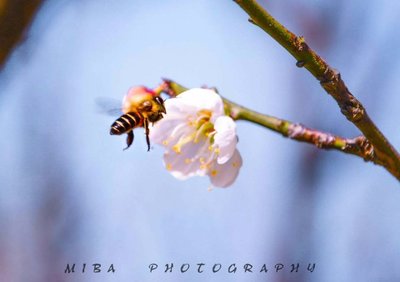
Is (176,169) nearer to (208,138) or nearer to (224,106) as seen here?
(208,138)

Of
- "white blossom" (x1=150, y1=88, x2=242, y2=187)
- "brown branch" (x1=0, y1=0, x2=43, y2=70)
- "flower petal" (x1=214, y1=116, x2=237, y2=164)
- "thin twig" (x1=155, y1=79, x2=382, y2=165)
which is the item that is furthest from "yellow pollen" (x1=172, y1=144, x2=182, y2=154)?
"brown branch" (x1=0, y1=0, x2=43, y2=70)

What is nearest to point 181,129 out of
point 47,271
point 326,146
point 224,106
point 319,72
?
point 224,106

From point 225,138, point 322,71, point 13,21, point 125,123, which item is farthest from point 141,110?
point 322,71

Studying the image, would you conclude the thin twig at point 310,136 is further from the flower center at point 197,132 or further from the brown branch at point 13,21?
the brown branch at point 13,21

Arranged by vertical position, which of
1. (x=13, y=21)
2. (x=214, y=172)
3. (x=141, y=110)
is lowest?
(x=214, y=172)

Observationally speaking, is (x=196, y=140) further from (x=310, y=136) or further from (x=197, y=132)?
(x=310, y=136)

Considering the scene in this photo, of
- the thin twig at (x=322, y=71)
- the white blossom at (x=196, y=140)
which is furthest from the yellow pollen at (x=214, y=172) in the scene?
the thin twig at (x=322, y=71)
